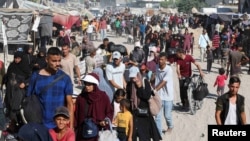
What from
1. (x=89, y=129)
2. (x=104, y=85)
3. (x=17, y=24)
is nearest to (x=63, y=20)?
(x=17, y=24)

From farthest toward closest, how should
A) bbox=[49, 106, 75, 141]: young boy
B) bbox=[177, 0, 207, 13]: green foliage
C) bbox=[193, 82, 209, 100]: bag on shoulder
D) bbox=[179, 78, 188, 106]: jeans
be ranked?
1. bbox=[177, 0, 207, 13]: green foliage
2. bbox=[179, 78, 188, 106]: jeans
3. bbox=[193, 82, 209, 100]: bag on shoulder
4. bbox=[49, 106, 75, 141]: young boy

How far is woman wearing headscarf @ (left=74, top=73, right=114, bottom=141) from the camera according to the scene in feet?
19.8

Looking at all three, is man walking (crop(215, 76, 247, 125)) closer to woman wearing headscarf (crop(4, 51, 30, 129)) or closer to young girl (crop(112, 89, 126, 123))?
young girl (crop(112, 89, 126, 123))

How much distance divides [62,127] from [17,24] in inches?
564

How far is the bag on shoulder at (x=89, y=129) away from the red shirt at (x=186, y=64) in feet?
16.6

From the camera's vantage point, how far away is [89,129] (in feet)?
19.6

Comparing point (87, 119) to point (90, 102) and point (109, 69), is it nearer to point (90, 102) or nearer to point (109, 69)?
point (90, 102)

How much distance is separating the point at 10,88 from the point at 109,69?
163 centimetres

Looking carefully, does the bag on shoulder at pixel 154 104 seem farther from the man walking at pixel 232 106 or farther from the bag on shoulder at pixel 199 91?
the bag on shoulder at pixel 199 91

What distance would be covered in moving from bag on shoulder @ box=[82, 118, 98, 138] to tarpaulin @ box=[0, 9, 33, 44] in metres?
13.2

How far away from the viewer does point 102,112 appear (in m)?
6.12

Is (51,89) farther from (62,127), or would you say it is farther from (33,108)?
(62,127)

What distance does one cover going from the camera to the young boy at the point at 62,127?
501 centimetres

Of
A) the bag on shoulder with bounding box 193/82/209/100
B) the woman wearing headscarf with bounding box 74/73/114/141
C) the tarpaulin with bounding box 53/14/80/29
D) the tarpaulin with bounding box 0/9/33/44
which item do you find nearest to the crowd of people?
the woman wearing headscarf with bounding box 74/73/114/141
